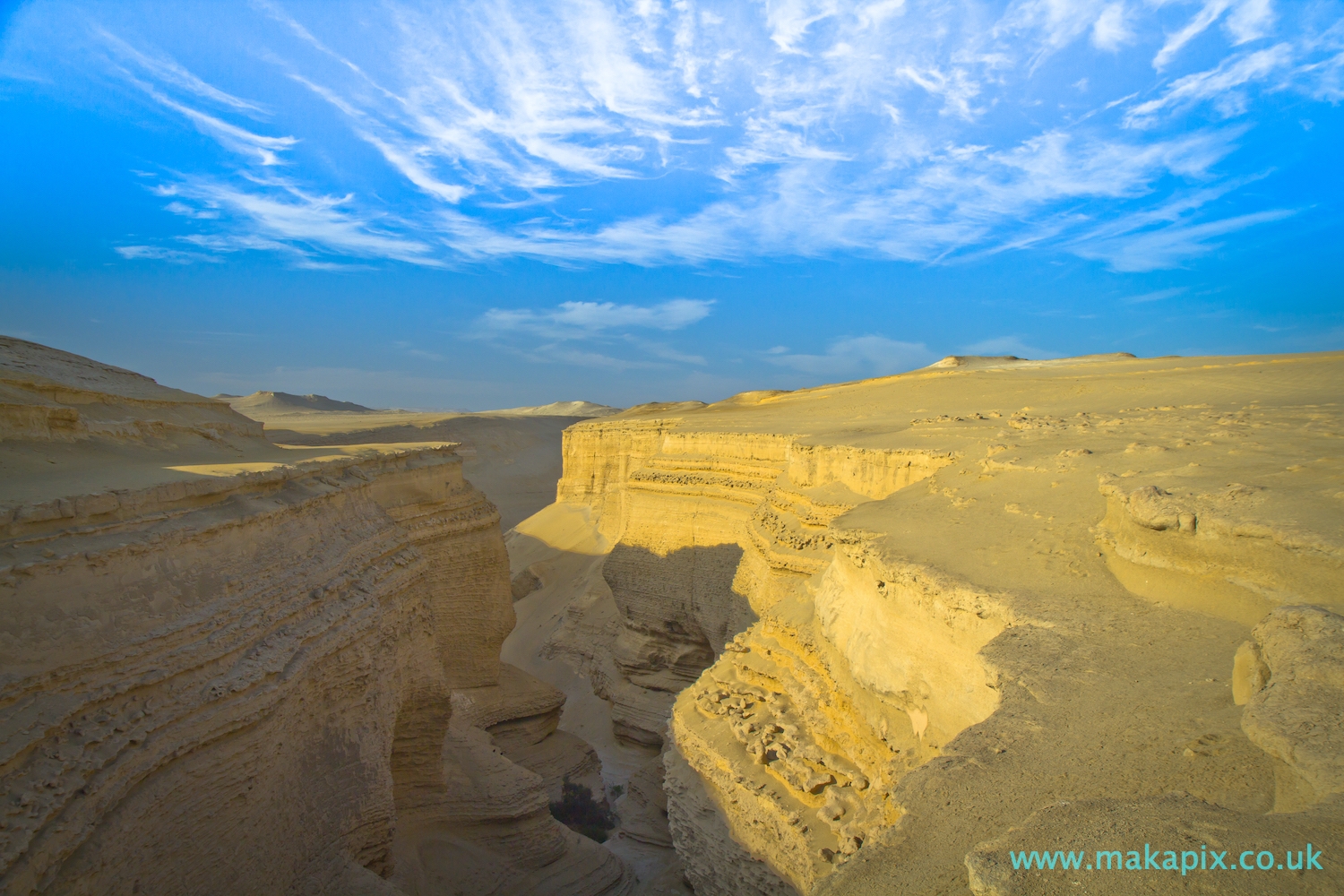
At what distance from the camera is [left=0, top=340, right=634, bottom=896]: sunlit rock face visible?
3.95 m

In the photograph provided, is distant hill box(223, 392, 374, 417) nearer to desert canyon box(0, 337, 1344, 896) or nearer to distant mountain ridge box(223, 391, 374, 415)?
distant mountain ridge box(223, 391, 374, 415)

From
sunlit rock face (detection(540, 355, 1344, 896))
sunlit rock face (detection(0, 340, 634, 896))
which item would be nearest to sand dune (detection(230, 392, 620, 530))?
sunlit rock face (detection(0, 340, 634, 896))

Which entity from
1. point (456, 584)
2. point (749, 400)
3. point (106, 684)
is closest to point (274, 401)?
point (749, 400)

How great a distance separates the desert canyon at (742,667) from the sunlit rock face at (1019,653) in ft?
0.07

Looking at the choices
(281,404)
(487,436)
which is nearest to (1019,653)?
(487,436)

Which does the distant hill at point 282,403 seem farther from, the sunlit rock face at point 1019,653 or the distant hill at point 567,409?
the sunlit rock face at point 1019,653

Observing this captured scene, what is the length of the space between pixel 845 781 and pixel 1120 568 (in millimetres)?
2399

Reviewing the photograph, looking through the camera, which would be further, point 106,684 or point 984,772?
point 106,684

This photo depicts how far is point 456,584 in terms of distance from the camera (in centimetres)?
1079

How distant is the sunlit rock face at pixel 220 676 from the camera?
3.95 metres

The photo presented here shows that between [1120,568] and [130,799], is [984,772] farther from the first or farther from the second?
[130,799]

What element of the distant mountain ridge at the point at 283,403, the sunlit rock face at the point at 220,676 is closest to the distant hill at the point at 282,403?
the distant mountain ridge at the point at 283,403

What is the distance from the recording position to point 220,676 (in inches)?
190

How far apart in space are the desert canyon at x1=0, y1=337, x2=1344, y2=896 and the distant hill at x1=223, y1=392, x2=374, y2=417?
2317 inches
